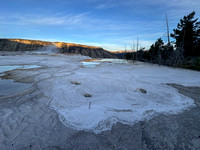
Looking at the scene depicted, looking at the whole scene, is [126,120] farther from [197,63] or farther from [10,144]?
[197,63]

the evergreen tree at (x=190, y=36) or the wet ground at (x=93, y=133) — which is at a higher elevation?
the evergreen tree at (x=190, y=36)

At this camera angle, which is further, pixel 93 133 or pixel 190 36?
pixel 190 36

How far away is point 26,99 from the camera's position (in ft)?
7.77

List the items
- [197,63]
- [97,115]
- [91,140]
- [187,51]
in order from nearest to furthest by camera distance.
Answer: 1. [91,140]
2. [97,115]
3. [197,63]
4. [187,51]

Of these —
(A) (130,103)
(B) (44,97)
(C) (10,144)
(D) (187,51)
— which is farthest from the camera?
(D) (187,51)

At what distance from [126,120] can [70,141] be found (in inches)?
40.1

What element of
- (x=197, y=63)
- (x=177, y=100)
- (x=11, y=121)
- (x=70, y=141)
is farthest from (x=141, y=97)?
(x=197, y=63)

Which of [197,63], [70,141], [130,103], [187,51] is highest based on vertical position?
[187,51]

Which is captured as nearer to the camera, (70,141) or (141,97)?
(70,141)

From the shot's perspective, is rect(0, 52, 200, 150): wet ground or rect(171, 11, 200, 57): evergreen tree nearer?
rect(0, 52, 200, 150): wet ground

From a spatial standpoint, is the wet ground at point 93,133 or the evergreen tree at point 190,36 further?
the evergreen tree at point 190,36

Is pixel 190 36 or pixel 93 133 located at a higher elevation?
pixel 190 36

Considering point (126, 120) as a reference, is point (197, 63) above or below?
above

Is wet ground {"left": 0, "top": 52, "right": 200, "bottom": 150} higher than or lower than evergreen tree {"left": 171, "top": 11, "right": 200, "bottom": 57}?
lower
